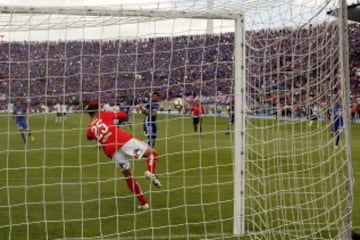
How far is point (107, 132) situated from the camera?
9.58m

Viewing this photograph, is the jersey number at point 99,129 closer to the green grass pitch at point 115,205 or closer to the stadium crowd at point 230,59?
the green grass pitch at point 115,205

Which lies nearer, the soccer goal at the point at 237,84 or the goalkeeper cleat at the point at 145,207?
the soccer goal at the point at 237,84

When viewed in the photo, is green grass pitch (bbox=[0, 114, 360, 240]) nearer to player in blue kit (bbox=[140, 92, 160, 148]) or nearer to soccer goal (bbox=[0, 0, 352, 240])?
soccer goal (bbox=[0, 0, 352, 240])

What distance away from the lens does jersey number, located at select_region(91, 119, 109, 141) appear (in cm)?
948

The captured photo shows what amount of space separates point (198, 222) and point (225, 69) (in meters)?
2.16

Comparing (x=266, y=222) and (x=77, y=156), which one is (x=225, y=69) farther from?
(x=77, y=156)

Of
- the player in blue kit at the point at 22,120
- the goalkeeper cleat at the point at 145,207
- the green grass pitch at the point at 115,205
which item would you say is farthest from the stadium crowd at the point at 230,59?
the player in blue kit at the point at 22,120

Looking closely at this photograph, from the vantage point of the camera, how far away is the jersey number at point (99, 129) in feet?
31.1

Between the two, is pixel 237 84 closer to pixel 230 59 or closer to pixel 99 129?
pixel 230 59

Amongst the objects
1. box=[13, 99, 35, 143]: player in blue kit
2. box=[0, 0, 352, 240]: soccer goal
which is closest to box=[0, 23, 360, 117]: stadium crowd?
box=[0, 0, 352, 240]: soccer goal

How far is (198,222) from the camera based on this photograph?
28.3 feet

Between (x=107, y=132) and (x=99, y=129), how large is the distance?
0.45 ft

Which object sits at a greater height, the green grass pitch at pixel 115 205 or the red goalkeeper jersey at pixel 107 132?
the red goalkeeper jersey at pixel 107 132

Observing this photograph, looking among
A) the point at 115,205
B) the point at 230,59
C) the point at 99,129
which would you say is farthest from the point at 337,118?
the point at 115,205
